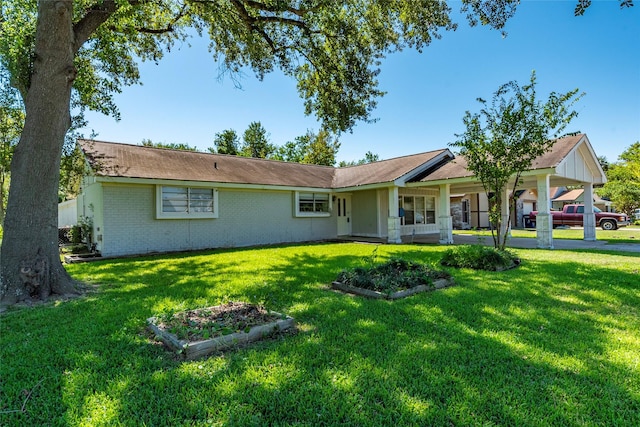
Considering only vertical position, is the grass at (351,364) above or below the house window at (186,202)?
below

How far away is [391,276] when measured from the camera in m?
6.35

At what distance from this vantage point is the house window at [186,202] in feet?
39.6

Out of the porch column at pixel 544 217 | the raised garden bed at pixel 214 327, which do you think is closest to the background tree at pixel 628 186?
the porch column at pixel 544 217

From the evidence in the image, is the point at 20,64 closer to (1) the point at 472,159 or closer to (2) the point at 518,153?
(1) the point at 472,159

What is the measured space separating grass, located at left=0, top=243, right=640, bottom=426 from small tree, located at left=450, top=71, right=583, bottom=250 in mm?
3878

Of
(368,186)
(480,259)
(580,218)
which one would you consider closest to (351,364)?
(480,259)

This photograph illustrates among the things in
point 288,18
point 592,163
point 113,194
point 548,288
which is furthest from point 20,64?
point 592,163

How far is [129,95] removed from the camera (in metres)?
13.5

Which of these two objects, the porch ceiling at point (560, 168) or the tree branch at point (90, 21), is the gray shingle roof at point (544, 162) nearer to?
the porch ceiling at point (560, 168)

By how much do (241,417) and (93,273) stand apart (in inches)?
305

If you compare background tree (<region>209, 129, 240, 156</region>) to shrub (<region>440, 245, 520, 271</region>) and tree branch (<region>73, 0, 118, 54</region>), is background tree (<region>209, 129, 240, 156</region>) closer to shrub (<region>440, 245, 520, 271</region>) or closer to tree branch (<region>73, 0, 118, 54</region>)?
tree branch (<region>73, 0, 118, 54</region>)

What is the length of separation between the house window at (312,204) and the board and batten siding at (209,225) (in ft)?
1.17

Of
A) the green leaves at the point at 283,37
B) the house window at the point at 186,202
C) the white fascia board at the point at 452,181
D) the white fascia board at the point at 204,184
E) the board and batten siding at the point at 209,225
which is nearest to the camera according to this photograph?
the green leaves at the point at 283,37

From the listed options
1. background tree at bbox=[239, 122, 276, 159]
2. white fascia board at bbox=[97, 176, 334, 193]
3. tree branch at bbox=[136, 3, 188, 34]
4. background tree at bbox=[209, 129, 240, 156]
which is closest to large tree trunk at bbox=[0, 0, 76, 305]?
white fascia board at bbox=[97, 176, 334, 193]
